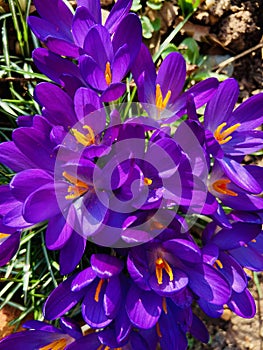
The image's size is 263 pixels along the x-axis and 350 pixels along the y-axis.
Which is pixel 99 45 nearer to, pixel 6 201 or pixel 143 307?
pixel 6 201

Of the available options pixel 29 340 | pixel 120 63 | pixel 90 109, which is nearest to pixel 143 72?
pixel 120 63

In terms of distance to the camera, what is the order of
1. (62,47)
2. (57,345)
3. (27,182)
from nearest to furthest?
(27,182)
(62,47)
(57,345)

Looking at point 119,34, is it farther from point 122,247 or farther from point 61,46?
point 122,247

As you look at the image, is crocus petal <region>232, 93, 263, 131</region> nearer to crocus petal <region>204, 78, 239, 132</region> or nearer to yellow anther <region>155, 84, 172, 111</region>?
crocus petal <region>204, 78, 239, 132</region>

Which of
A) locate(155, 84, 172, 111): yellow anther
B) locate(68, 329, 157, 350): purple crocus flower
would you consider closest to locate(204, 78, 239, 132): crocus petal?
locate(155, 84, 172, 111): yellow anther

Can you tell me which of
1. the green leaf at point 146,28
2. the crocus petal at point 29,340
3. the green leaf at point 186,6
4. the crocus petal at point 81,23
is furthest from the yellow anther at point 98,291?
the green leaf at point 186,6

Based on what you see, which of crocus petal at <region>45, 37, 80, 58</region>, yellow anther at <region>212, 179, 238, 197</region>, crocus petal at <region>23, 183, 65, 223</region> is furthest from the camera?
yellow anther at <region>212, 179, 238, 197</region>

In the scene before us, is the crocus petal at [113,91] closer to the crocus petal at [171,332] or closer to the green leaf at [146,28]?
the crocus petal at [171,332]
